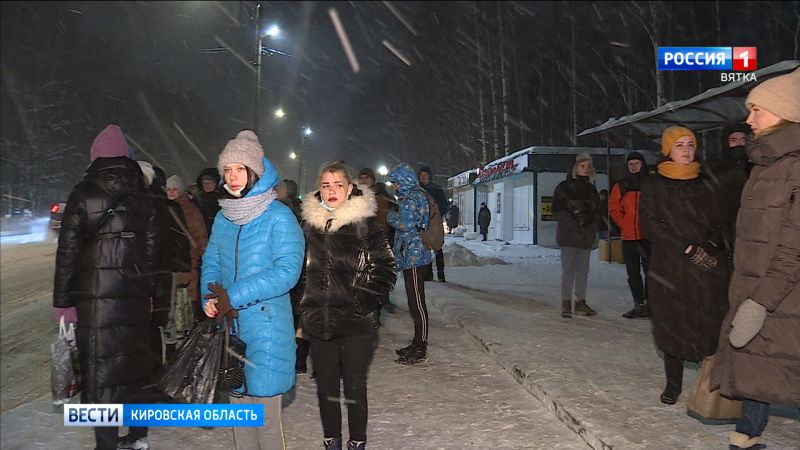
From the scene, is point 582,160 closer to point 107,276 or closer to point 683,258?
point 683,258

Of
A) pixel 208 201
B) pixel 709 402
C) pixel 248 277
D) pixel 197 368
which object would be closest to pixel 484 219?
pixel 208 201

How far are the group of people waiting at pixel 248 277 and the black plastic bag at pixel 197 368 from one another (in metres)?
0.13

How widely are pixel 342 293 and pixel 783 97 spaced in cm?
268

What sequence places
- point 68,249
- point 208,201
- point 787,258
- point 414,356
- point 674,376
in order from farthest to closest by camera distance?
point 208,201
point 414,356
point 674,376
point 68,249
point 787,258

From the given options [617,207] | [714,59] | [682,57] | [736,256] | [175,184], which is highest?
[682,57]

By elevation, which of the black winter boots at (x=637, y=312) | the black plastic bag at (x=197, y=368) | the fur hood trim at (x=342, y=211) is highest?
the fur hood trim at (x=342, y=211)

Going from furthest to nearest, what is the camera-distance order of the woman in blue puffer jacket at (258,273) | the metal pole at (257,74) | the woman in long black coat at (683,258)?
1. the metal pole at (257,74)
2. the woman in long black coat at (683,258)
3. the woman in blue puffer jacket at (258,273)

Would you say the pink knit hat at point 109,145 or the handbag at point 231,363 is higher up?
the pink knit hat at point 109,145

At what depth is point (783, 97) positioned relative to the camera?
3203mm

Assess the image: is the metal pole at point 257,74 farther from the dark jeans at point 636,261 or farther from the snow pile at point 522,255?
the dark jeans at point 636,261

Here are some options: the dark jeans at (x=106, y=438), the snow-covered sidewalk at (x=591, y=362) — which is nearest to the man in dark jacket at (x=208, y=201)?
the snow-covered sidewalk at (x=591, y=362)

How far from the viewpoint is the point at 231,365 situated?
121 inches

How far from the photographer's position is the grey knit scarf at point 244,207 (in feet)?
10.5

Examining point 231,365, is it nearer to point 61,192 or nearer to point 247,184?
point 247,184
